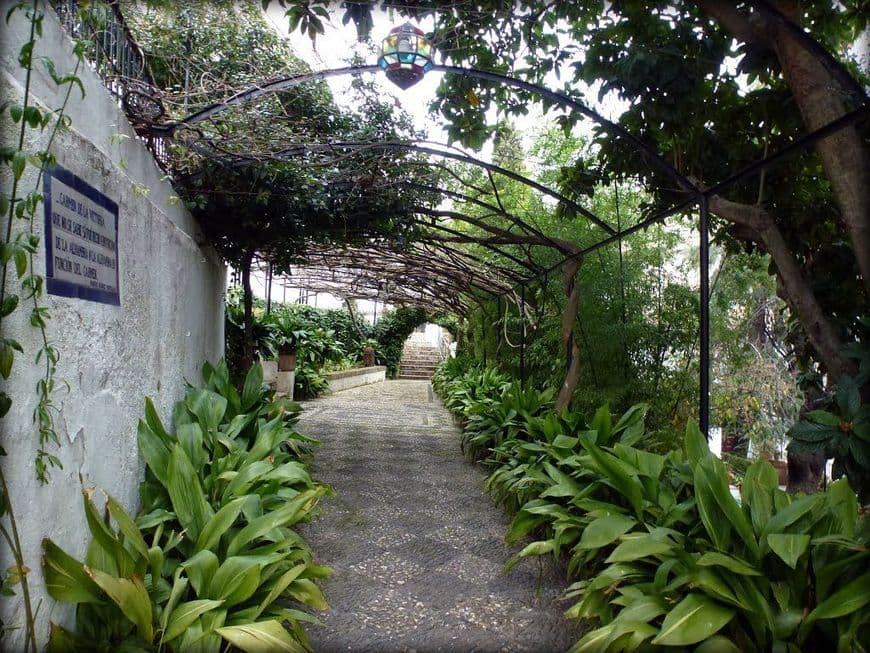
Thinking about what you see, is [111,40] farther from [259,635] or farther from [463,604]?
[463,604]

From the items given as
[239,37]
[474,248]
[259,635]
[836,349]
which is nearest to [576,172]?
[836,349]

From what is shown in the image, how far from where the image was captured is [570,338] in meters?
4.23

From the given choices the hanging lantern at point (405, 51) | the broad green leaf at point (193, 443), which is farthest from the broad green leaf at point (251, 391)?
the hanging lantern at point (405, 51)

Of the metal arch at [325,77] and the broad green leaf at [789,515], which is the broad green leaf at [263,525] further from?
the metal arch at [325,77]

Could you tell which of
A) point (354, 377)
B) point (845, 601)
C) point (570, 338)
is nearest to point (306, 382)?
point (354, 377)

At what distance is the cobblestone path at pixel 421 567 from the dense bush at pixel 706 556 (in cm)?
25

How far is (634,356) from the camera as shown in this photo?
429 centimetres

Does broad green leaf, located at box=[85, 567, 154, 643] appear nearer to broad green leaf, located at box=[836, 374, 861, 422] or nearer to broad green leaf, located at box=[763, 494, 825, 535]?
broad green leaf, located at box=[763, 494, 825, 535]

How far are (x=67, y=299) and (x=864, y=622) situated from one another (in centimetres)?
237

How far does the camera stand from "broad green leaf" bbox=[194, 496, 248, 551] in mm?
1866

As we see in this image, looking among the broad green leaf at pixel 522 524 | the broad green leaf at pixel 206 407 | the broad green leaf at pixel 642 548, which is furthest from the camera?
the broad green leaf at pixel 206 407

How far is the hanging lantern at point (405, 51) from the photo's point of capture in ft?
7.60

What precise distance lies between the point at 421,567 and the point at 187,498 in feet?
4.07

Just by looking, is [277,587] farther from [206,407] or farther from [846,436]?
[846,436]
